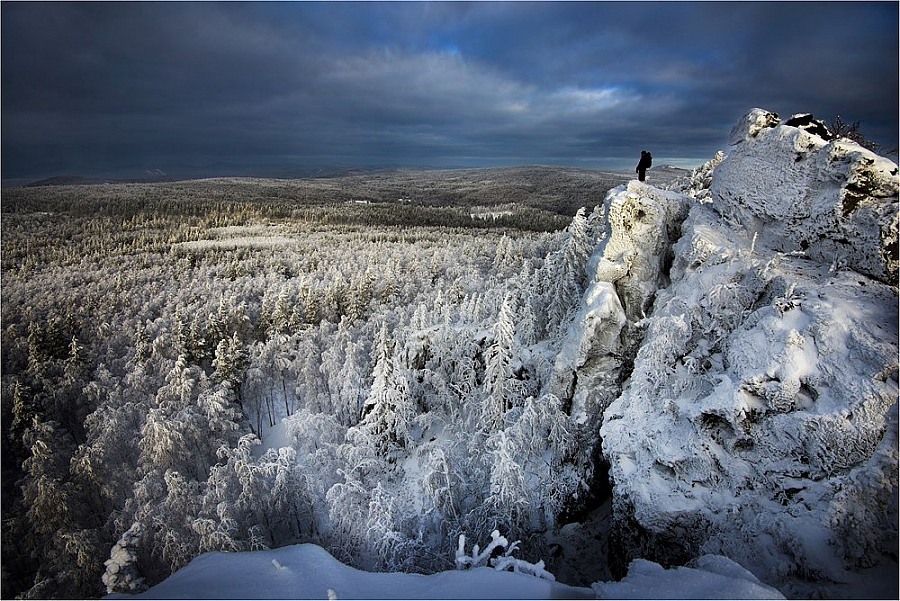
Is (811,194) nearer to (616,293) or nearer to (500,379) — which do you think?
(616,293)

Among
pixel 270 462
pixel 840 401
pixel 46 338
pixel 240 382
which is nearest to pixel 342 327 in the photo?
pixel 240 382

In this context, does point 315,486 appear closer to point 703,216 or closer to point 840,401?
point 840,401

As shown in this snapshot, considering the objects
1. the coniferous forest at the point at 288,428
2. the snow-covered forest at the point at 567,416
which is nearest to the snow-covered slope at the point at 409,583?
the snow-covered forest at the point at 567,416

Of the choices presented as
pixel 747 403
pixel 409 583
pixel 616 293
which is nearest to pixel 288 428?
pixel 409 583

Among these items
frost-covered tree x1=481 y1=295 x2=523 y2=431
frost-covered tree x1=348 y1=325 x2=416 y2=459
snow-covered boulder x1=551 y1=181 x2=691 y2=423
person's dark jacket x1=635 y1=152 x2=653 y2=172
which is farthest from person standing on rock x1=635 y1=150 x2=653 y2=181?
frost-covered tree x1=348 y1=325 x2=416 y2=459

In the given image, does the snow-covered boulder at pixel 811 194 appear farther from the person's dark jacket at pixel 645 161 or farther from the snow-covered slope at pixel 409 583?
the snow-covered slope at pixel 409 583

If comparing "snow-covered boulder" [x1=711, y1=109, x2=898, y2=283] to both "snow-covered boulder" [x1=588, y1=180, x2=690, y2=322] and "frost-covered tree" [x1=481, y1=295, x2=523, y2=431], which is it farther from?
"frost-covered tree" [x1=481, y1=295, x2=523, y2=431]
